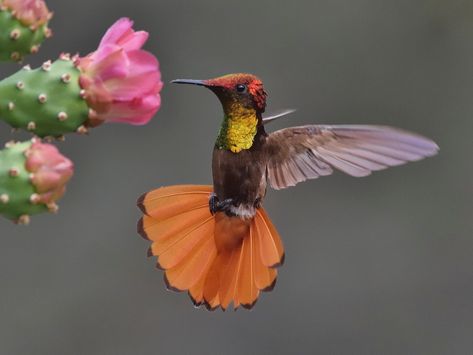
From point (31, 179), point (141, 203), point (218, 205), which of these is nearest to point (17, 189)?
point (31, 179)

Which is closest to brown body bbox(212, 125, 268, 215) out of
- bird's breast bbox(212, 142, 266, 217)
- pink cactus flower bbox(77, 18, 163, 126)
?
bird's breast bbox(212, 142, 266, 217)

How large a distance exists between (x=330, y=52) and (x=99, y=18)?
1284 millimetres

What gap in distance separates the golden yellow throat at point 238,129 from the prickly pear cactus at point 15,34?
70 centimetres

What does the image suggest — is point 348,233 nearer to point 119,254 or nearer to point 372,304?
point 372,304

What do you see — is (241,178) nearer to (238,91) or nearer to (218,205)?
(218,205)

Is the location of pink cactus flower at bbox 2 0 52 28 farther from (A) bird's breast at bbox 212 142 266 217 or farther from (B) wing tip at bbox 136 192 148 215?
(A) bird's breast at bbox 212 142 266 217

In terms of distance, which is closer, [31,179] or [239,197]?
[31,179]

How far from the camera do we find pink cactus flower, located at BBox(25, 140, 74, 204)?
1.50 meters

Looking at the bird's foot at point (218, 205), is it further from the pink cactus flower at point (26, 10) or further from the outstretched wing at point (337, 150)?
the pink cactus flower at point (26, 10)

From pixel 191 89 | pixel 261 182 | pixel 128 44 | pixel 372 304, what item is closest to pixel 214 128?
pixel 191 89

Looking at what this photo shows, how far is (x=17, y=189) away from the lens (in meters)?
1.52

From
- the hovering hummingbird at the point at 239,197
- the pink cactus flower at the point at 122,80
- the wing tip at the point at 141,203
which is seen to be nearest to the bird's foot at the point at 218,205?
the hovering hummingbird at the point at 239,197

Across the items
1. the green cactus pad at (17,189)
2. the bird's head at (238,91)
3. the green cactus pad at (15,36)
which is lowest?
the green cactus pad at (17,189)

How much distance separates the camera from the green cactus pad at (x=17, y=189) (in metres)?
1.52
